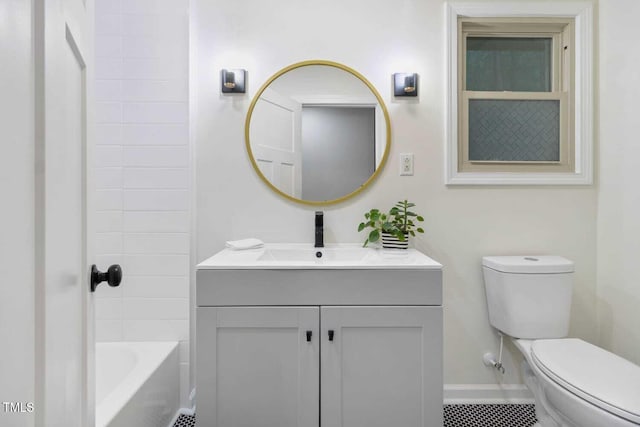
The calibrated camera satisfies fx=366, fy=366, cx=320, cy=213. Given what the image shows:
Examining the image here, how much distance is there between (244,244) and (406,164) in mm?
900

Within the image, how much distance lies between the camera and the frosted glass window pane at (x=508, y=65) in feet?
6.20

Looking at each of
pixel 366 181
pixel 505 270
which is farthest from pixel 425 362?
pixel 366 181

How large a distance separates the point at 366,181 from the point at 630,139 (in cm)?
120

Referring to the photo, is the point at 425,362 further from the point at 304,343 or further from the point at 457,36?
the point at 457,36

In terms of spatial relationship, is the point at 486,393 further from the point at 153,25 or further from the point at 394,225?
the point at 153,25

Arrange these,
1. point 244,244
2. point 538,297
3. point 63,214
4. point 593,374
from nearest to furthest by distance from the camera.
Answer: point 63,214, point 593,374, point 538,297, point 244,244

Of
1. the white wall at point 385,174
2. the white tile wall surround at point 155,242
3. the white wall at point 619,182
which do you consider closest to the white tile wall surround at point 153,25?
the white wall at point 385,174

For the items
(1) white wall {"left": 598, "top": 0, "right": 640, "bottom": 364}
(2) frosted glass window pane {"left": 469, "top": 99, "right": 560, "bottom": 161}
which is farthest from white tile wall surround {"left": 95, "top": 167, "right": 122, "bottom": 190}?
(1) white wall {"left": 598, "top": 0, "right": 640, "bottom": 364}

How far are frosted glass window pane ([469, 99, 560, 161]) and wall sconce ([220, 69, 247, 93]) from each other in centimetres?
117

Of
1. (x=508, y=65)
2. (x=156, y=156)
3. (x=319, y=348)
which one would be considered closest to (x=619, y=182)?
(x=508, y=65)

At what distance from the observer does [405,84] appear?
1825 mm

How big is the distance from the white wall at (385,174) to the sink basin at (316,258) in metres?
0.10

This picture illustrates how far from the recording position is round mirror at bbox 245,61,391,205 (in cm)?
184

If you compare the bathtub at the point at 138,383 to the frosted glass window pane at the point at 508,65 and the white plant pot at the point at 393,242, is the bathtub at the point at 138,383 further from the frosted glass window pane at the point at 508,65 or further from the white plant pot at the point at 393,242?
the frosted glass window pane at the point at 508,65
